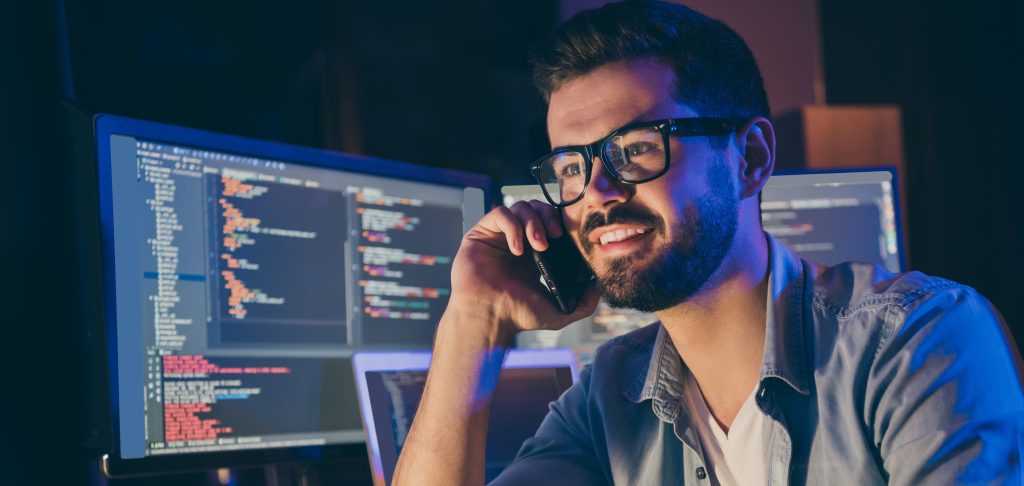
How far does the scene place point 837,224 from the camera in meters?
1.67

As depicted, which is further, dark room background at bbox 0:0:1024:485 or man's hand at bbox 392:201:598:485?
dark room background at bbox 0:0:1024:485

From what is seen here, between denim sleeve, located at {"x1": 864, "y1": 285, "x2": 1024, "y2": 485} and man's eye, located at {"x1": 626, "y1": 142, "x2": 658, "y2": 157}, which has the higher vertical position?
man's eye, located at {"x1": 626, "y1": 142, "x2": 658, "y2": 157}

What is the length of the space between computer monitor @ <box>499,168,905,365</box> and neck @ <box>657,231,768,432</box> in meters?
0.39

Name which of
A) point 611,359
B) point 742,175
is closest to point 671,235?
point 742,175

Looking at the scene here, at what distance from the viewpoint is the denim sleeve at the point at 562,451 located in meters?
1.31

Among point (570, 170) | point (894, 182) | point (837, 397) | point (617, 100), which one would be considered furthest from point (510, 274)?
point (894, 182)

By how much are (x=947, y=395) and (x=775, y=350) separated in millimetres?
223

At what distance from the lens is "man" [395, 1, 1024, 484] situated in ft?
3.60

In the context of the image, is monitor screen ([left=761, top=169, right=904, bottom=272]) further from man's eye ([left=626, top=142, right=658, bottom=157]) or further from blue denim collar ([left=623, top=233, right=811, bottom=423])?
man's eye ([left=626, top=142, right=658, bottom=157])

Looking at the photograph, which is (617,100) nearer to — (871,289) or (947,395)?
(871,289)

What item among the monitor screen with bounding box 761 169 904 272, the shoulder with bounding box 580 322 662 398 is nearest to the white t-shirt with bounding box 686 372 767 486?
the shoulder with bounding box 580 322 662 398

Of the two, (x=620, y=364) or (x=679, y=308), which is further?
(x=620, y=364)

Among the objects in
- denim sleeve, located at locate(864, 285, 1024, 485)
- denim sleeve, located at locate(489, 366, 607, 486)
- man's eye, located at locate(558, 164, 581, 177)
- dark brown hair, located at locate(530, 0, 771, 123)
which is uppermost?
dark brown hair, located at locate(530, 0, 771, 123)

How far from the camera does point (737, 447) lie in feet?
4.02
